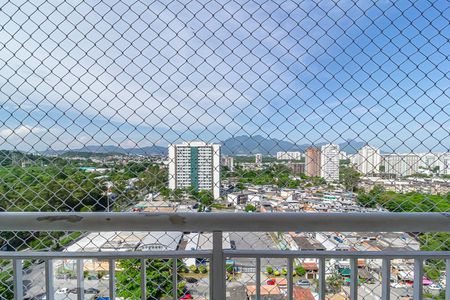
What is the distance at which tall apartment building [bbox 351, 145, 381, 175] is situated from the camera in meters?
1.31

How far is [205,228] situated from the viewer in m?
1.08

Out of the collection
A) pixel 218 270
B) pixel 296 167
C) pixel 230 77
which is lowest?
pixel 218 270

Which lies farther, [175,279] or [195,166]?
[195,166]

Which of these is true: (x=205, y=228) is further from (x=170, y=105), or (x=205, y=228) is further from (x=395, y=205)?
(x=395, y=205)

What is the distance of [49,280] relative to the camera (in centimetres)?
110

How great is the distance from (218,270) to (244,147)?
50cm

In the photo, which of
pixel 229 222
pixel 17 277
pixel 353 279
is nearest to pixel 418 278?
pixel 353 279

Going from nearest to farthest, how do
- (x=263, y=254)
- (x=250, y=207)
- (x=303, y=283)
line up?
(x=263, y=254)
(x=303, y=283)
(x=250, y=207)

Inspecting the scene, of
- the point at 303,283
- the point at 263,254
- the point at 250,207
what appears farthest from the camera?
the point at 250,207

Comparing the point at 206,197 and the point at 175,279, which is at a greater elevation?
the point at 206,197

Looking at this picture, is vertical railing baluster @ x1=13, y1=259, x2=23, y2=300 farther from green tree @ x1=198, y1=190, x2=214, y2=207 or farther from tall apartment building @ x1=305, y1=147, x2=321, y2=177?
tall apartment building @ x1=305, y1=147, x2=321, y2=177

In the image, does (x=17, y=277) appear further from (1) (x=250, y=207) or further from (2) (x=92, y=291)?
(1) (x=250, y=207)

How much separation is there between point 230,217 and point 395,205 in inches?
28.6

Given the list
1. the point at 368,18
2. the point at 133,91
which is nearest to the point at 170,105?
the point at 133,91
